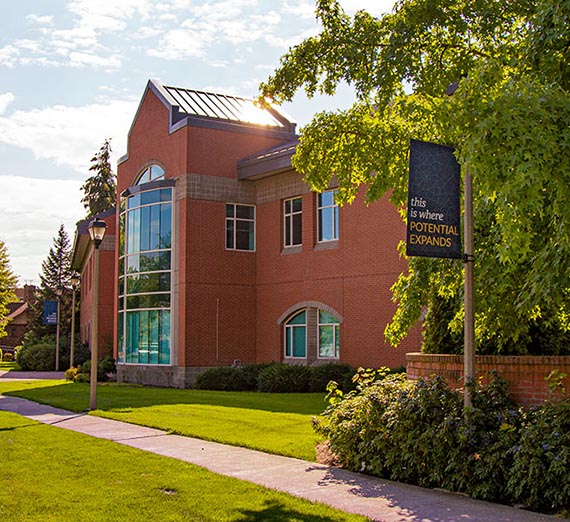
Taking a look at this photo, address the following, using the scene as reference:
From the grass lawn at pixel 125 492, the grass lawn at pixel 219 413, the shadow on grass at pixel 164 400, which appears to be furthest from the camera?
the shadow on grass at pixel 164 400

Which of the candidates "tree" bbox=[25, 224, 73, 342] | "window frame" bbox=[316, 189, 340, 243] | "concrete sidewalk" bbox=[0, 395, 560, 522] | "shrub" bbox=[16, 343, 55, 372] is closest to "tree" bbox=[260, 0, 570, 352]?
"concrete sidewalk" bbox=[0, 395, 560, 522]

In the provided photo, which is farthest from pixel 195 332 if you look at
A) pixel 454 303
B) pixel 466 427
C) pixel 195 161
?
pixel 466 427

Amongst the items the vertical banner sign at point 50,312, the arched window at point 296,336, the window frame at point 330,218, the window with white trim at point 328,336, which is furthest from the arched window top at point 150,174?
the vertical banner sign at point 50,312

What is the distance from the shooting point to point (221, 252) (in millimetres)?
30219

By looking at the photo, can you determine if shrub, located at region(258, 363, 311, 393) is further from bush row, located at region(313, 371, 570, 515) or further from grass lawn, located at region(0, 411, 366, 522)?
bush row, located at region(313, 371, 570, 515)

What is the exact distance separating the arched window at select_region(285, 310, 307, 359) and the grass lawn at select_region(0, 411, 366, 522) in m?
17.0

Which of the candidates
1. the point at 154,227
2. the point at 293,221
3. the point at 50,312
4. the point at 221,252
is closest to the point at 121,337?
the point at 154,227

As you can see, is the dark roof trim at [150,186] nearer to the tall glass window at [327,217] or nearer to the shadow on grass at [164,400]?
the tall glass window at [327,217]

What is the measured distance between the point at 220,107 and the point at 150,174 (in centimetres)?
401

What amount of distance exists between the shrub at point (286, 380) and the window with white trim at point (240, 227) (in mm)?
6797

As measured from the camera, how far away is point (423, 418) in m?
9.05

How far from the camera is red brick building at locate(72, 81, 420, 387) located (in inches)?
1094

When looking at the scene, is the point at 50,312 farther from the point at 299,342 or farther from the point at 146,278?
the point at 299,342

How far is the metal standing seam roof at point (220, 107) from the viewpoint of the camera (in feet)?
105
